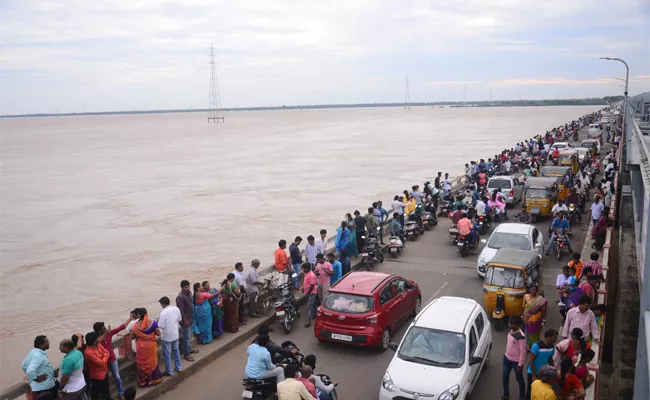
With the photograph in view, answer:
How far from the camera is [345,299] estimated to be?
35.8 feet

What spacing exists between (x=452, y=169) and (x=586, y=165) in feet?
70.7

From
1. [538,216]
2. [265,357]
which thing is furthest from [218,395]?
[538,216]

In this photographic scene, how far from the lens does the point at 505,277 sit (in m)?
12.2

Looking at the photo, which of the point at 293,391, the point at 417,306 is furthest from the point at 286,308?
the point at 293,391

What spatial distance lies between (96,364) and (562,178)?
21282 mm

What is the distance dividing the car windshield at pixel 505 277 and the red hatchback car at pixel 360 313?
7.61ft

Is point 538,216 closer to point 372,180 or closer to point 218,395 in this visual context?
point 218,395

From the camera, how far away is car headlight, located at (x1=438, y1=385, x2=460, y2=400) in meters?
7.93

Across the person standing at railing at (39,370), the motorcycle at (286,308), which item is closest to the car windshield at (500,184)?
the motorcycle at (286,308)

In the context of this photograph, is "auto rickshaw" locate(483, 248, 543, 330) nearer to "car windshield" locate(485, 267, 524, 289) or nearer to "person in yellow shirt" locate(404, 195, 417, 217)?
"car windshield" locate(485, 267, 524, 289)

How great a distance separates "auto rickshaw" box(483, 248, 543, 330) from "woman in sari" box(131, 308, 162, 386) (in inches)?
275

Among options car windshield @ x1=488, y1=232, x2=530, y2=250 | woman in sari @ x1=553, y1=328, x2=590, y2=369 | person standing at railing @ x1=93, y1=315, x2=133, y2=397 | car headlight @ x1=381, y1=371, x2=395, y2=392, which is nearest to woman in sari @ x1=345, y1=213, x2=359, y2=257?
car windshield @ x1=488, y1=232, x2=530, y2=250

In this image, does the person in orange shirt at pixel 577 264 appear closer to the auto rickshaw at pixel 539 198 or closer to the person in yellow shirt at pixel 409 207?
the person in yellow shirt at pixel 409 207

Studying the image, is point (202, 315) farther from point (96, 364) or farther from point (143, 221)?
point (143, 221)
